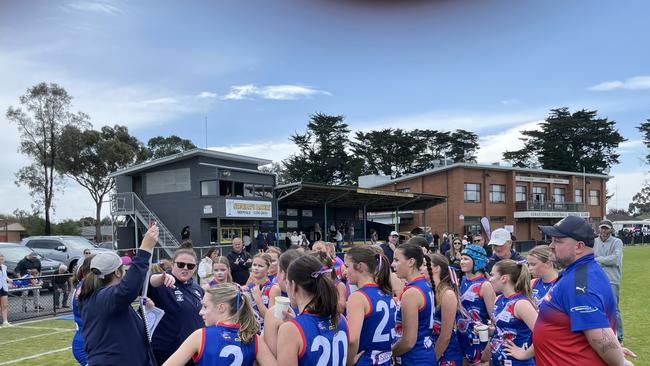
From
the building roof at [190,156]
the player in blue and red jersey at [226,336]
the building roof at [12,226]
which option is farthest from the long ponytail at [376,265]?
the building roof at [12,226]

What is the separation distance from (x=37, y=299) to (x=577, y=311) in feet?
48.8

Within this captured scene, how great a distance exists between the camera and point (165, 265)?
6879 mm

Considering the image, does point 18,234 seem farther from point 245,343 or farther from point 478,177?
point 245,343

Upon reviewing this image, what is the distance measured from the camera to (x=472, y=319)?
528 centimetres

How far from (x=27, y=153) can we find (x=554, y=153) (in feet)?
219

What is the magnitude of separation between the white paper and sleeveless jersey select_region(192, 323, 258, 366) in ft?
3.78

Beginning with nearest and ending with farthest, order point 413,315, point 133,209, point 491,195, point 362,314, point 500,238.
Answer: point 362,314
point 413,315
point 500,238
point 133,209
point 491,195

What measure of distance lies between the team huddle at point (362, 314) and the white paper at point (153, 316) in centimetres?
7

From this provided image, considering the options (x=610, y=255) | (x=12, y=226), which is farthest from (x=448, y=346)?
(x=12, y=226)

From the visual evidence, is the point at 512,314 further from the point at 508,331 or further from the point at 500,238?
the point at 500,238

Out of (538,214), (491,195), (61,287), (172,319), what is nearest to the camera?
(172,319)

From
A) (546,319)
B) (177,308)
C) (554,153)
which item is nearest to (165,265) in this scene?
(177,308)

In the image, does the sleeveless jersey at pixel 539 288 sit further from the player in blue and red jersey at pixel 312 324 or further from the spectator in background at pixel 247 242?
the spectator in background at pixel 247 242

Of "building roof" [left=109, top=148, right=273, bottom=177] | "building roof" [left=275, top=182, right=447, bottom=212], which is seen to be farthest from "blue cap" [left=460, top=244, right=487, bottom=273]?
"building roof" [left=109, top=148, right=273, bottom=177]
